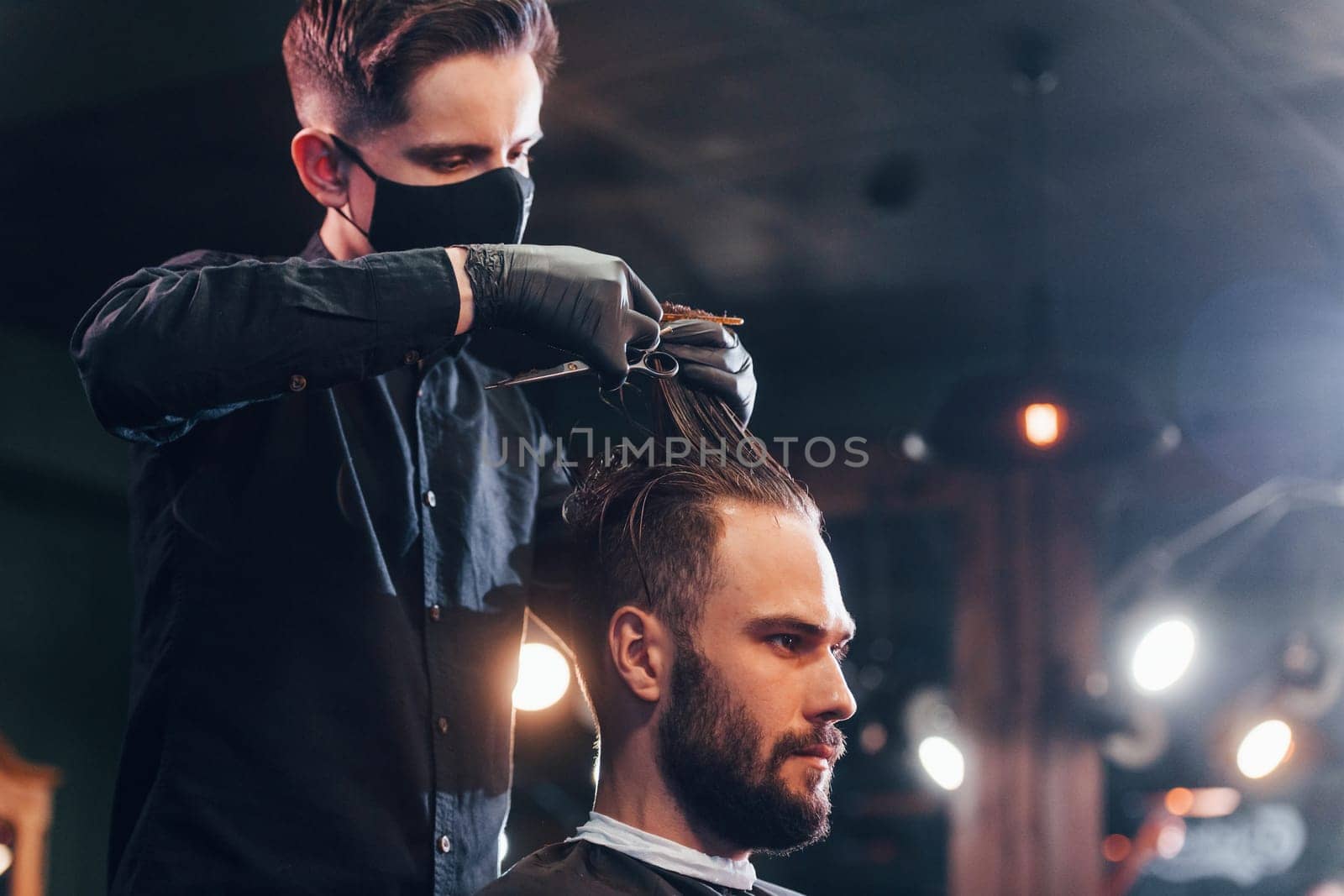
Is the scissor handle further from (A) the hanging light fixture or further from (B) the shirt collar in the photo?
(A) the hanging light fixture

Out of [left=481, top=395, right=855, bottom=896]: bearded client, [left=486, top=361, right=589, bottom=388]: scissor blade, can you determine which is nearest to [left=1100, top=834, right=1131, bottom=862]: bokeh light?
[left=481, top=395, right=855, bottom=896]: bearded client

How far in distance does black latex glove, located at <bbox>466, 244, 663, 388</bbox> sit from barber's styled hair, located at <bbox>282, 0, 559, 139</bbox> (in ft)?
1.27

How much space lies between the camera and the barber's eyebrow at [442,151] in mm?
1899

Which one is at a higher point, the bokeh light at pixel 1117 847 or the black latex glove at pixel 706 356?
the bokeh light at pixel 1117 847

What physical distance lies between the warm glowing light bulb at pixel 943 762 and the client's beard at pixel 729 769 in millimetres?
5284

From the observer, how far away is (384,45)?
6.31ft

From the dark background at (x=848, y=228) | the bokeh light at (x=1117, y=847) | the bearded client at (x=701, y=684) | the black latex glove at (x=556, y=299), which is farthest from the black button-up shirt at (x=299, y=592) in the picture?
the bokeh light at (x=1117, y=847)

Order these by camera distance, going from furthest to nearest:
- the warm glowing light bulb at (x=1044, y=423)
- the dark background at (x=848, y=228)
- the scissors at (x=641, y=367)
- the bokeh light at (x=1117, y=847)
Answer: the bokeh light at (x=1117, y=847) → the warm glowing light bulb at (x=1044, y=423) → the dark background at (x=848, y=228) → the scissors at (x=641, y=367)

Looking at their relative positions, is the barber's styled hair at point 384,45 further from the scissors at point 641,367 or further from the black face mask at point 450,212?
the scissors at point 641,367

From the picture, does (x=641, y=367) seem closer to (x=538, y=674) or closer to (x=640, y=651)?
(x=640, y=651)

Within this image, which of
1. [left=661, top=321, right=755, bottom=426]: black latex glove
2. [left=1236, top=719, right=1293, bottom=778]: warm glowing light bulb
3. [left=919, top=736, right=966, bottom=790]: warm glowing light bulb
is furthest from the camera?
[left=919, top=736, right=966, bottom=790]: warm glowing light bulb

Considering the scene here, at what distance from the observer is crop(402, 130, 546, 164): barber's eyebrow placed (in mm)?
1899

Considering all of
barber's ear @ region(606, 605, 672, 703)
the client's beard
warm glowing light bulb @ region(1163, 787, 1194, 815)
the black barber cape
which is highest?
warm glowing light bulb @ region(1163, 787, 1194, 815)

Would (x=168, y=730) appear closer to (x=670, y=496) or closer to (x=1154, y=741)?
(x=670, y=496)
